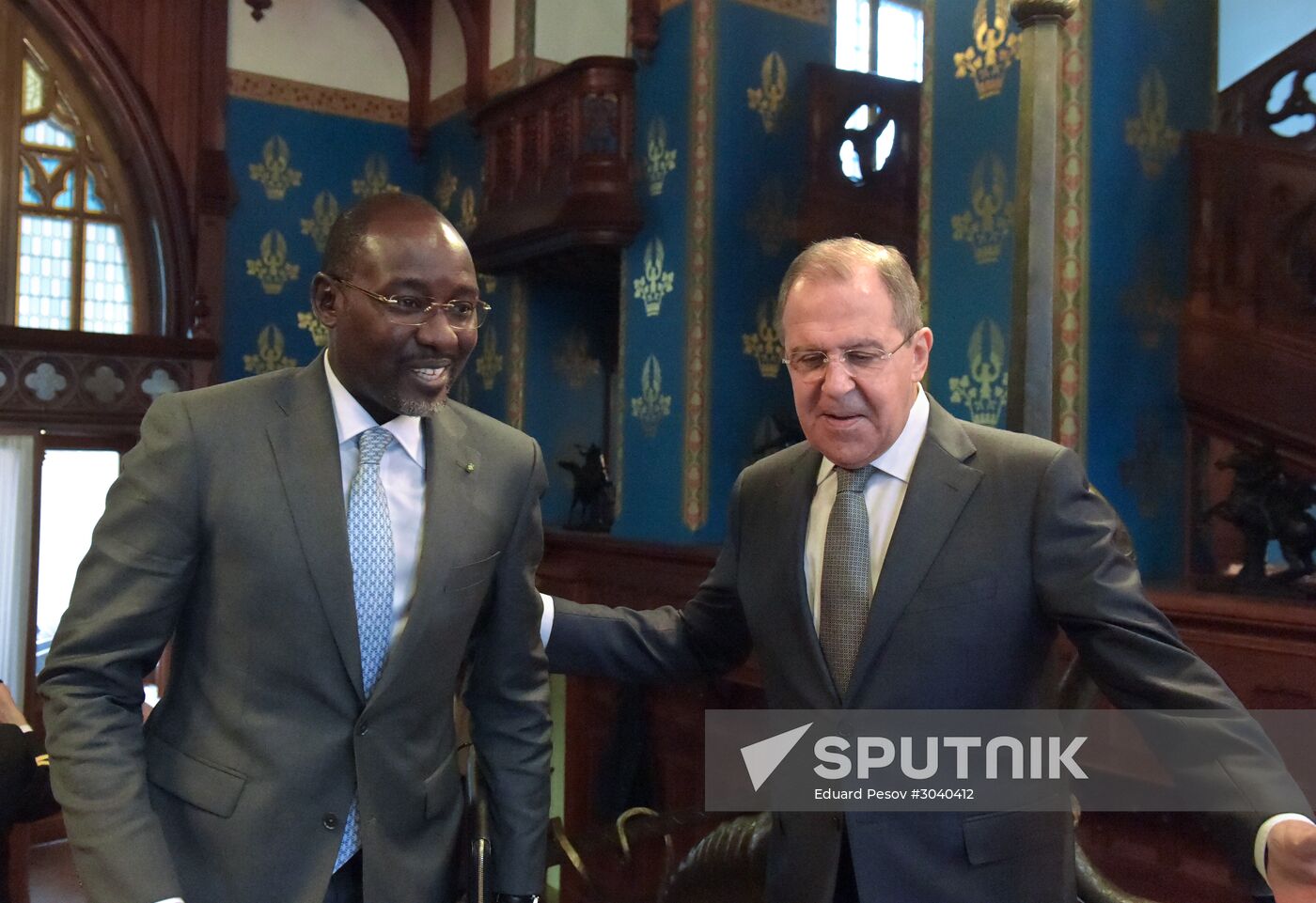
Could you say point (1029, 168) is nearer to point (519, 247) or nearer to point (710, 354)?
point (710, 354)

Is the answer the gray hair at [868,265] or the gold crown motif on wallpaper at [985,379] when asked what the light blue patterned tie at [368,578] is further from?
the gold crown motif on wallpaper at [985,379]

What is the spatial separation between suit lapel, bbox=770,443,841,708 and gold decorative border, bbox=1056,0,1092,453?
2.56 m

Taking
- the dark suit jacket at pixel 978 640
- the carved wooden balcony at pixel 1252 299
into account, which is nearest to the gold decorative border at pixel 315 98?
the carved wooden balcony at pixel 1252 299

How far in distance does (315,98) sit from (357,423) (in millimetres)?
7740

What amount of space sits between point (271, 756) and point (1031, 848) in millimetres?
1131

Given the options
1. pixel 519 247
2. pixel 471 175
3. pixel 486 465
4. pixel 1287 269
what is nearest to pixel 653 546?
pixel 519 247

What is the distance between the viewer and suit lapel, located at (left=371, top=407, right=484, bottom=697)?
1.70 m

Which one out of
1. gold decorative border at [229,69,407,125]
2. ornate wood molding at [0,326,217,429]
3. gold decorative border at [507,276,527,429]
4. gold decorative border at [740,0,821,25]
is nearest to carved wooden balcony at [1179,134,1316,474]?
gold decorative border at [740,0,821,25]

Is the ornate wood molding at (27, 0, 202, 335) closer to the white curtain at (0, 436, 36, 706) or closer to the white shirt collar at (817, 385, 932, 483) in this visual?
the white curtain at (0, 436, 36, 706)

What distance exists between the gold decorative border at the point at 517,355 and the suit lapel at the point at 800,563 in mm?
5999

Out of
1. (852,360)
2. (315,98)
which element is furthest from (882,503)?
(315,98)

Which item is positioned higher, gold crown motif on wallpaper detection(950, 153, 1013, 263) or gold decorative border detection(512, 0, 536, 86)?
gold decorative border detection(512, 0, 536, 86)

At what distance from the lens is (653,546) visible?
6129 mm

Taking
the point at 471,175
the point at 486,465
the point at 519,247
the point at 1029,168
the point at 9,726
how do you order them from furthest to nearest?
the point at 471,175
the point at 519,247
the point at 9,726
the point at 1029,168
the point at 486,465
